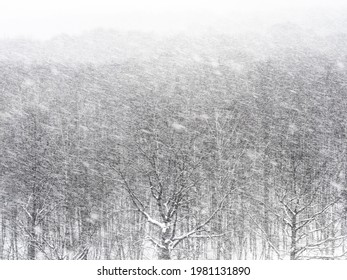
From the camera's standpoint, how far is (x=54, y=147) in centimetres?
2772

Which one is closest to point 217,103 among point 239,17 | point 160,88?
point 160,88

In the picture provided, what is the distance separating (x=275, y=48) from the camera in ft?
102

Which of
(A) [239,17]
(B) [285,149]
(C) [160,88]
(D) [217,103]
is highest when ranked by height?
(A) [239,17]

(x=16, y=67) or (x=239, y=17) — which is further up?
(x=239, y=17)

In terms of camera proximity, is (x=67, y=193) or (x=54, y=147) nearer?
(x=67, y=193)

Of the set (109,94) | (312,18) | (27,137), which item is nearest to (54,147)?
(27,137)

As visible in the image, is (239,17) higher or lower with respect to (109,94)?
higher

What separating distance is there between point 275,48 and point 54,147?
64.2 ft

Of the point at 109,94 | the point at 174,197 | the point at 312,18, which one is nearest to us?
the point at 174,197

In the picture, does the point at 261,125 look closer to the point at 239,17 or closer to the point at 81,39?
the point at 239,17

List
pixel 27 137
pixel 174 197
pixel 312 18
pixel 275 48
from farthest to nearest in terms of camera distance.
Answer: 1. pixel 275 48
2. pixel 312 18
3. pixel 27 137
4. pixel 174 197

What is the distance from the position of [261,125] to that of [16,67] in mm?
23078

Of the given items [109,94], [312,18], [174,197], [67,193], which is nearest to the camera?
[174,197]

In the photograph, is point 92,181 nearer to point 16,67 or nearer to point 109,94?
point 109,94
